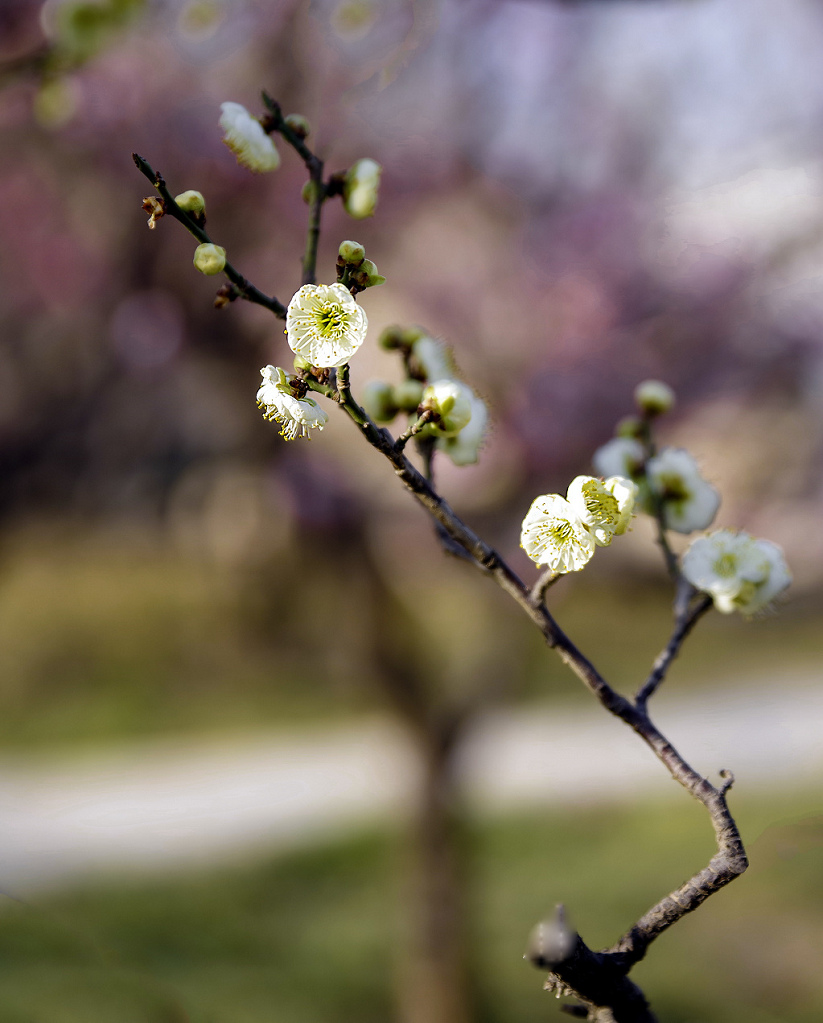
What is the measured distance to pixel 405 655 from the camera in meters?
3.11

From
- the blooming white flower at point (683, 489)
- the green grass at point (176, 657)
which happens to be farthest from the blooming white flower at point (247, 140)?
the green grass at point (176, 657)

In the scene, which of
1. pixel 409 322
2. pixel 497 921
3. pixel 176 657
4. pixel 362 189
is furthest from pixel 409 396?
pixel 176 657

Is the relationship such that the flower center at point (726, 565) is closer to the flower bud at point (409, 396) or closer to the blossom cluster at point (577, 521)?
the blossom cluster at point (577, 521)

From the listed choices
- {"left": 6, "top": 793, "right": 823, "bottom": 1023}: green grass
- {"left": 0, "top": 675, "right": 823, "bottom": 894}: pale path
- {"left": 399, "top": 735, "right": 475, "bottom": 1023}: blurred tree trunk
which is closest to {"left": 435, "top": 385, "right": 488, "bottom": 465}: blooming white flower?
{"left": 6, "top": 793, "right": 823, "bottom": 1023}: green grass

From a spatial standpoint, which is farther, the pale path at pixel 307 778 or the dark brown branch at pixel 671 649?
the pale path at pixel 307 778

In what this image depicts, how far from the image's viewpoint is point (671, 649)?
33.3 inches

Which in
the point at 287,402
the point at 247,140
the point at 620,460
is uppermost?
the point at 247,140

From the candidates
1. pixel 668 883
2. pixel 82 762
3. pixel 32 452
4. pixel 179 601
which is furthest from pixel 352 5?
pixel 179 601

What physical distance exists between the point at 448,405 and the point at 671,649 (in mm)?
341

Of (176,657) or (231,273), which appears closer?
(231,273)

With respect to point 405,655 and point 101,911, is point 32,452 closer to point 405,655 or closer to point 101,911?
point 405,655

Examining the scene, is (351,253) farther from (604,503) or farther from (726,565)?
(726,565)

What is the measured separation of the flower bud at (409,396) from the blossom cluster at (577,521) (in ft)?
0.78

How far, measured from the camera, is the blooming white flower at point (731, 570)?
863 millimetres
